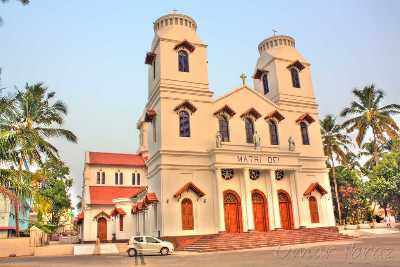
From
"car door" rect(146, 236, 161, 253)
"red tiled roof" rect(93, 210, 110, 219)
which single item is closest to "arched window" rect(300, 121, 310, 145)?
"car door" rect(146, 236, 161, 253)

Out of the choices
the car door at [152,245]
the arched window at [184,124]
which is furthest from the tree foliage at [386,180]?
the car door at [152,245]

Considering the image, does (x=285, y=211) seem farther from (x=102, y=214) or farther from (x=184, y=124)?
(x=102, y=214)

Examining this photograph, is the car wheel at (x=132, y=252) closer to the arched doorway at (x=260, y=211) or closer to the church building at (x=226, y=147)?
the church building at (x=226, y=147)

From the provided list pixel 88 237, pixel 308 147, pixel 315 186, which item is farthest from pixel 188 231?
pixel 88 237

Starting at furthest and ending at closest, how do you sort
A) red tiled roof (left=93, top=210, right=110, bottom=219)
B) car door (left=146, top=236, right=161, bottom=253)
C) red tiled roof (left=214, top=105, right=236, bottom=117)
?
red tiled roof (left=93, top=210, right=110, bottom=219) → red tiled roof (left=214, top=105, right=236, bottom=117) → car door (left=146, top=236, right=161, bottom=253)

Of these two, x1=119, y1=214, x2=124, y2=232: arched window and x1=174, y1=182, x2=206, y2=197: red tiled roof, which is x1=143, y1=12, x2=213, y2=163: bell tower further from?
x1=119, y1=214, x2=124, y2=232: arched window

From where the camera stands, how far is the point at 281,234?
82.4ft

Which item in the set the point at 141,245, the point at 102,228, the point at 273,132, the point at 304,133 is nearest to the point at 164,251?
the point at 141,245

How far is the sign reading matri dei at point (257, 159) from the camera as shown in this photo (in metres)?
26.5

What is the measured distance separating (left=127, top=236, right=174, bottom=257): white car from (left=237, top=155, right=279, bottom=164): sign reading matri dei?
8409mm

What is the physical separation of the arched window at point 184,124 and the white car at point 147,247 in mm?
8171

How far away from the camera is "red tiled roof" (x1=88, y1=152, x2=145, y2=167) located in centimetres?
4547

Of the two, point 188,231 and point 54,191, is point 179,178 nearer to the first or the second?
point 188,231

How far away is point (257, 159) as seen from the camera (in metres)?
27.0
